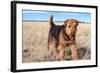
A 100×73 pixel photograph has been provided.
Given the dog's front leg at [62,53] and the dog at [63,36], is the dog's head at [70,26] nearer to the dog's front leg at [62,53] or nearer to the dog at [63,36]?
the dog at [63,36]

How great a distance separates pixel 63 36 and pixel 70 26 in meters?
0.10

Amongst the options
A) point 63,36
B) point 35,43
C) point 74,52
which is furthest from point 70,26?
point 35,43

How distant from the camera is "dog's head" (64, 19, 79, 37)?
1.65 meters

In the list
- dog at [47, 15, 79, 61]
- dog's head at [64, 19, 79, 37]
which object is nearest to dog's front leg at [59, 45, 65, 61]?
dog at [47, 15, 79, 61]

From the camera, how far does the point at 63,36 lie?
164cm

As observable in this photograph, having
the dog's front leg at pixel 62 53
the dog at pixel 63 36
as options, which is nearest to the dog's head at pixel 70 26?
the dog at pixel 63 36

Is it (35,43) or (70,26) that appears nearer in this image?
(35,43)

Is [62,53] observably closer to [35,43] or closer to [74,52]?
[74,52]

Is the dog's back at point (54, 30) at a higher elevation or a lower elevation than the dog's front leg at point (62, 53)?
higher

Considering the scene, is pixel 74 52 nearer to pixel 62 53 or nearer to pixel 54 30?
pixel 62 53

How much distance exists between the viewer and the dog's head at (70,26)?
165cm

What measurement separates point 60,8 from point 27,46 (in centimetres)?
38

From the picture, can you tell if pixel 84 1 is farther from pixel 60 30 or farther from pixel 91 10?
pixel 60 30

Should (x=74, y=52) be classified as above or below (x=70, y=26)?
below
